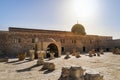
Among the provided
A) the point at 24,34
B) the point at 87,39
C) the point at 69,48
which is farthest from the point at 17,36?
the point at 87,39

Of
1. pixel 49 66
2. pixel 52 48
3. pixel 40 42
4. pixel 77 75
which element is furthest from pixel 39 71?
pixel 52 48

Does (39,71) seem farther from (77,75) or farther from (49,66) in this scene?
(77,75)

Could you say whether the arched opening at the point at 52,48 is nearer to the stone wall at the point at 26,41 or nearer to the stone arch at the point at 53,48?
the stone arch at the point at 53,48

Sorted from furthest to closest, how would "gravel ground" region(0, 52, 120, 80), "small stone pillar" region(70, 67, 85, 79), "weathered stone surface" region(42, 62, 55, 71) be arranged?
"weathered stone surface" region(42, 62, 55, 71) < "gravel ground" region(0, 52, 120, 80) < "small stone pillar" region(70, 67, 85, 79)

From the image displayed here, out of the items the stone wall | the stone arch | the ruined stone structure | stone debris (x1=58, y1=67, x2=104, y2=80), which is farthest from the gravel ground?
the stone wall

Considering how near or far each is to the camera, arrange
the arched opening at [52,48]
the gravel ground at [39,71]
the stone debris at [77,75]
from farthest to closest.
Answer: the arched opening at [52,48] < the gravel ground at [39,71] < the stone debris at [77,75]

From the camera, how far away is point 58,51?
74.2 ft

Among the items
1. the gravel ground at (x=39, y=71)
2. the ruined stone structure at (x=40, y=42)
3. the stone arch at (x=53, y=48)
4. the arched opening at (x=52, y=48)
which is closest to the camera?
the gravel ground at (x=39, y=71)

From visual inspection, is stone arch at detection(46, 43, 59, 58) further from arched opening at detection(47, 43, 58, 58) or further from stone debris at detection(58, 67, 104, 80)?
stone debris at detection(58, 67, 104, 80)

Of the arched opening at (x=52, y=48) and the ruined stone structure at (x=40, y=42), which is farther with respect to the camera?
the arched opening at (x=52, y=48)

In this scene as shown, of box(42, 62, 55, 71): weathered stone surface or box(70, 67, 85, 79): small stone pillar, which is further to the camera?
box(42, 62, 55, 71): weathered stone surface

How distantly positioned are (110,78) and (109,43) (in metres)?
30.1

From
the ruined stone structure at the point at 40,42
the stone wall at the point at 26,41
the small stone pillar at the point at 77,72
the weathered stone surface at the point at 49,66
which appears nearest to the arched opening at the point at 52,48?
the ruined stone structure at the point at 40,42

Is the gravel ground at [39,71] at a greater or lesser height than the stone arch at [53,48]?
lesser
